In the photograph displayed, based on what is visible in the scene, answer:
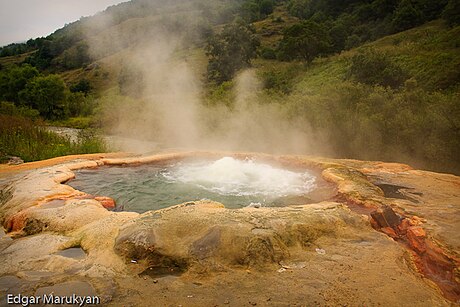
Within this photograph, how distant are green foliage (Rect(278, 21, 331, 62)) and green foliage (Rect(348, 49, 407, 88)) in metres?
8.66

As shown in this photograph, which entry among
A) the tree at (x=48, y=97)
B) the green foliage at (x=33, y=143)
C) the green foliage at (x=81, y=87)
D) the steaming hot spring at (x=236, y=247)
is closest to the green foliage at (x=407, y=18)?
the steaming hot spring at (x=236, y=247)

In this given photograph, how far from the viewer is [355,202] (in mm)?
4363

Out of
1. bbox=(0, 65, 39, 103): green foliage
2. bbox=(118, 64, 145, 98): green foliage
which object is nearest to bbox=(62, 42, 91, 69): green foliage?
bbox=(0, 65, 39, 103): green foliage

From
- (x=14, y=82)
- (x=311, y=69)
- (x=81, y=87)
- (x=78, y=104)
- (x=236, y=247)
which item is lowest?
(x=236, y=247)

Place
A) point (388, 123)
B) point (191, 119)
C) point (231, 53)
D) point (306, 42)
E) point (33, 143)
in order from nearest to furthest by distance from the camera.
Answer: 1. point (388, 123)
2. point (33, 143)
3. point (191, 119)
4. point (306, 42)
5. point (231, 53)

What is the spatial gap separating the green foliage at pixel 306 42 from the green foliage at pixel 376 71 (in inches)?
341

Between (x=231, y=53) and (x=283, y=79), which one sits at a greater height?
(x=231, y=53)

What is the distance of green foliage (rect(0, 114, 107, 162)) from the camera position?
8155mm

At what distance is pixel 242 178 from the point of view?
636 cm

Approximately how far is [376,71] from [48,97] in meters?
23.2

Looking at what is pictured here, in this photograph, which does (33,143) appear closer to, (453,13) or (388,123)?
(388,123)

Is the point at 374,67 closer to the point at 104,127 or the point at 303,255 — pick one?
the point at 303,255

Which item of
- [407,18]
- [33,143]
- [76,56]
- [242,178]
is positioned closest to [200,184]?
[242,178]

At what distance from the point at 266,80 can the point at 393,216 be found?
45.8 ft
